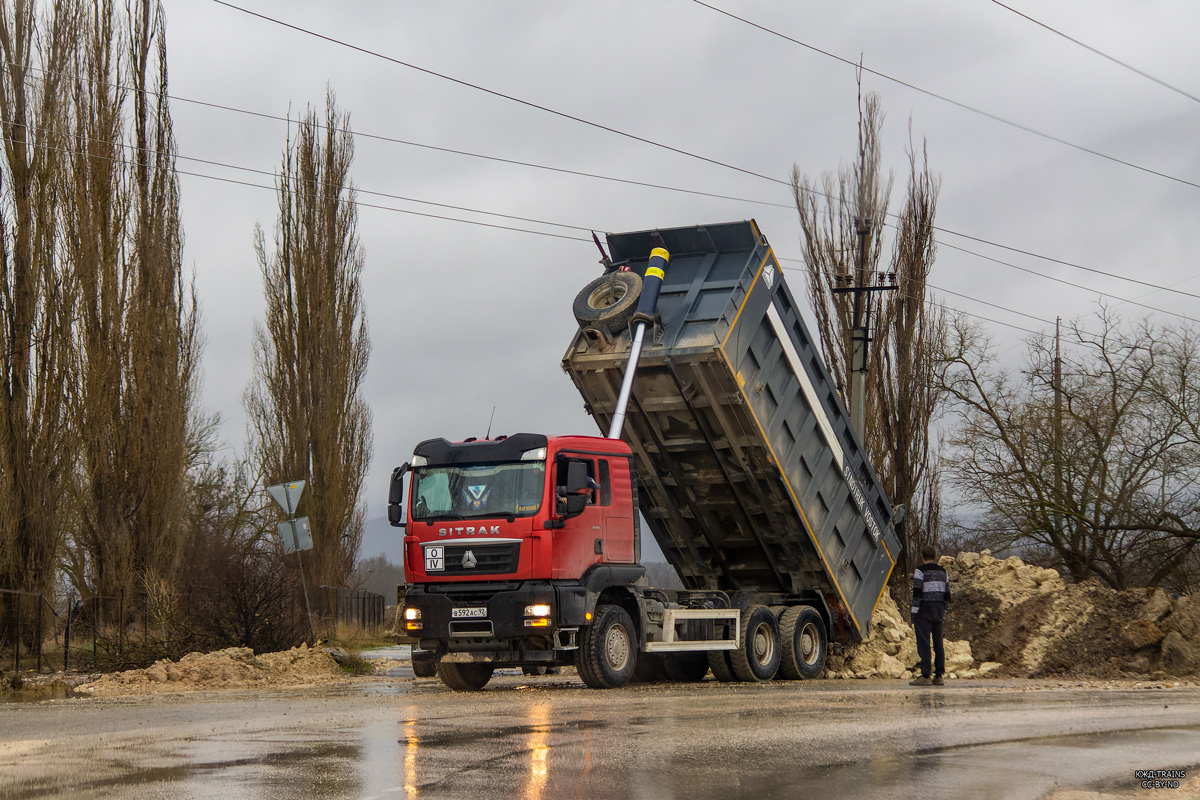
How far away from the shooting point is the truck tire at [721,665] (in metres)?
14.8

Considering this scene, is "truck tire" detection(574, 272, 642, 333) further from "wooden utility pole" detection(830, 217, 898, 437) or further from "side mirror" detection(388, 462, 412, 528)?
"wooden utility pole" detection(830, 217, 898, 437)

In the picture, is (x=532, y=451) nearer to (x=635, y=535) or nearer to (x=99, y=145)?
(x=635, y=535)

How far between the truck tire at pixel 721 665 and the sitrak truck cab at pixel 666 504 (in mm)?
17

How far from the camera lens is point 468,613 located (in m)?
12.9

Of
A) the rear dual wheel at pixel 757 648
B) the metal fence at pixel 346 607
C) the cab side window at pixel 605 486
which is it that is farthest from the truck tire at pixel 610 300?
the metal fence at pixel 346 607

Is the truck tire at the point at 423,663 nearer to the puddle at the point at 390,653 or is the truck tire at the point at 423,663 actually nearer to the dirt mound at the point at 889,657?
the dirt mound at the point at 889,657

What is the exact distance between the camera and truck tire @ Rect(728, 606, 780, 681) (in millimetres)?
14703

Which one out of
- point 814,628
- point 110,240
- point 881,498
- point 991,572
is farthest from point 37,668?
point 991,572

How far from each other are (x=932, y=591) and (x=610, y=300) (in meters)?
5.28

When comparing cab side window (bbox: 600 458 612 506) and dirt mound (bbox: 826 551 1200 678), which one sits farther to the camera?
dirt mound (bbox: 826 551 1200 678)

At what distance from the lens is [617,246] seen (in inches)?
585

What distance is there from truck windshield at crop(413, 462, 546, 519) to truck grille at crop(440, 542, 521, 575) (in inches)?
13.4

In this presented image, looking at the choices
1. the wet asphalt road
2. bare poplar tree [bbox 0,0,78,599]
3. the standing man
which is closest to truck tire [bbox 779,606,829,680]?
the standing man

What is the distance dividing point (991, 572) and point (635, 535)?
765 centimetres
